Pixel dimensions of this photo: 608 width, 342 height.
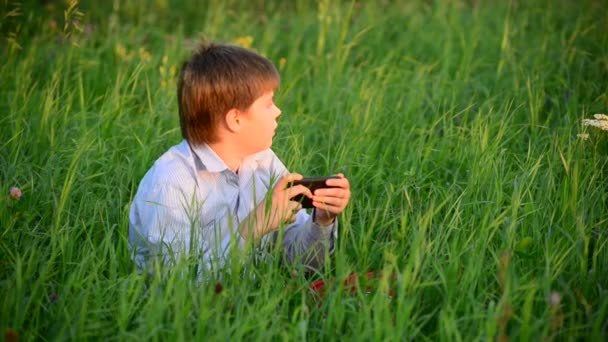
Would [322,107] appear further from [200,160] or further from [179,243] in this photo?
[179,243]

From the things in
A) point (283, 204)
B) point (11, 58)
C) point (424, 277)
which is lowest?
point (424, 277)

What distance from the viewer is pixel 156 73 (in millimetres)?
4184

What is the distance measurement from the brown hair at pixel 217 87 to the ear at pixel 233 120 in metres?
0.02

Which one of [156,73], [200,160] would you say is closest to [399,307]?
[200,160]

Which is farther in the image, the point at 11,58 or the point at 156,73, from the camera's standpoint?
the point at 156,73

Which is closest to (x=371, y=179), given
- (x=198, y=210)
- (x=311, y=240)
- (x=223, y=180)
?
(x=311, y=240)

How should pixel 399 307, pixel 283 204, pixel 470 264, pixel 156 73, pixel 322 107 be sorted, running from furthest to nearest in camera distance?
pixel 156 73 < pixel 322 107 < pixel 283 204 < pixel 470 264 < pixel 399 307

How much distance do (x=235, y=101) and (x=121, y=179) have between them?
2.21 ft

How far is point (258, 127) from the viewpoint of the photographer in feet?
8.31

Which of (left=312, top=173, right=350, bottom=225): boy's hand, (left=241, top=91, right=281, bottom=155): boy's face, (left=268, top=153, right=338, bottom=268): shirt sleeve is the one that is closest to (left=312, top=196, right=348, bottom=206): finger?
Answer: (left=312, top=173, right=350, bottom=225): boy's hand

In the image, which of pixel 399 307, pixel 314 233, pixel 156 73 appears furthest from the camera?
pixel 156 73

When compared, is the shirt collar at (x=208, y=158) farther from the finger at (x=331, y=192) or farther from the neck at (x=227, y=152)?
the finger at (x=331, y=192)

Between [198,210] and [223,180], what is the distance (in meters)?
0.26

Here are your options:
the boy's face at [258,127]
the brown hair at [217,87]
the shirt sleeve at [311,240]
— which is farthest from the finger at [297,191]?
the brown hair at [217,87]
